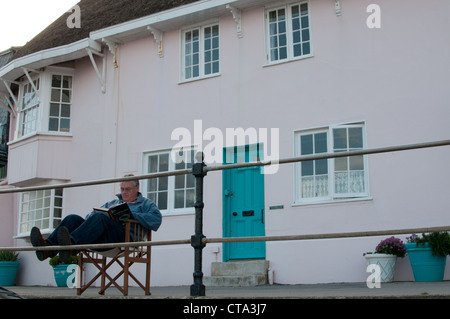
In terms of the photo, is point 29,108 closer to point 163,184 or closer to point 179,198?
point 163,184

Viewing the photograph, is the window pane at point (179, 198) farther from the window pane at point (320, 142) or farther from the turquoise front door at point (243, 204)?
the window pane at point (320, 142)

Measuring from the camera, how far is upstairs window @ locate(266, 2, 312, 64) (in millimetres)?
12288

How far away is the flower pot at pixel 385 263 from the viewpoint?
10.2 meters

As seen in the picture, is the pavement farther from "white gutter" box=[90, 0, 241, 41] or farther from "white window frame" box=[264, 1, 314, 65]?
"white gutter" box=[90, 0, 241, 41]

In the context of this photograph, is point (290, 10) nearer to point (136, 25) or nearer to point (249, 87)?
point (249, 87)

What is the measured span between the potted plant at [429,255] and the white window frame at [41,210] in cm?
869

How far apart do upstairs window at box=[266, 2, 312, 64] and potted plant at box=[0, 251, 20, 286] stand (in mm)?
8206

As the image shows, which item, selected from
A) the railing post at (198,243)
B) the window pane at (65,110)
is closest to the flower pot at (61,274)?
the window pane at (65,110)

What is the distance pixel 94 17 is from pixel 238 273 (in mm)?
8644

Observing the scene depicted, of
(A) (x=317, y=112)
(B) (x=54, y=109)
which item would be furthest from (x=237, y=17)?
(B) (x=54, y=109)

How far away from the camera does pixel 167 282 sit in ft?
41.5

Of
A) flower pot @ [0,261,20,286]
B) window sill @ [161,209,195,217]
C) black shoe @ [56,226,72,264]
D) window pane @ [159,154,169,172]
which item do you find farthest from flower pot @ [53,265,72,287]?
black shoe @ [56,226,72,264]

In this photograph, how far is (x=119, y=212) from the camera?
676cm
